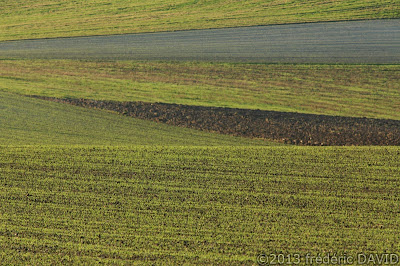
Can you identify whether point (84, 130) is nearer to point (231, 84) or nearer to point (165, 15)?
point (231, 84)

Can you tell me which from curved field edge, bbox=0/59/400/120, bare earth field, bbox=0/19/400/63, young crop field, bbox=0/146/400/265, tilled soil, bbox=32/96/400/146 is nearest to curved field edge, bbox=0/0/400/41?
bare earth field, bbox=0/19/400/63

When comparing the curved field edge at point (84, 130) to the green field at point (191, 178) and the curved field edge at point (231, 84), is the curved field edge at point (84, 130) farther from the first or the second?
the curved field edge at point (231, 84)

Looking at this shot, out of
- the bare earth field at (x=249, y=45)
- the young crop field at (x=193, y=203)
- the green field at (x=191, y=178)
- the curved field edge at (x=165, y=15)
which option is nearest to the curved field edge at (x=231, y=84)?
the green field at (x=191, y=178)

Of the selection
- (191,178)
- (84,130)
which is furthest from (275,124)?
(84,130)

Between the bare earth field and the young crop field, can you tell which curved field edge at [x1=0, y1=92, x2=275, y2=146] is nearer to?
the young crop field

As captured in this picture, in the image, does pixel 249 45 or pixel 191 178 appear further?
pixel 249 45
